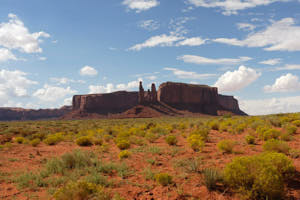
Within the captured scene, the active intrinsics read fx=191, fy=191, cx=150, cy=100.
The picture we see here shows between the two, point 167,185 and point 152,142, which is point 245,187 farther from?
point 152,142

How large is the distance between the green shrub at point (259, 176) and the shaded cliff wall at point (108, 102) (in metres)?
120

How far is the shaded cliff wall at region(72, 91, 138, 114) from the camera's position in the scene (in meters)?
128

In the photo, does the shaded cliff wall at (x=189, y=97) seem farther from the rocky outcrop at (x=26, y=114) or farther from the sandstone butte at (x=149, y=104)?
the rocky outcrop at (x=26, y=114)

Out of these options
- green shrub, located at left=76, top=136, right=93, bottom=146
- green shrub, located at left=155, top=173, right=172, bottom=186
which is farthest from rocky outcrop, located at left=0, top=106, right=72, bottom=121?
green shrub, located at left=155, top=173, right=172, bottom=186

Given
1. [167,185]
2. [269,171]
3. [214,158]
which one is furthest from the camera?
[214,158]

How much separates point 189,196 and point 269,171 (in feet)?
6.75

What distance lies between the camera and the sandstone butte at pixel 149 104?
94.4 meters

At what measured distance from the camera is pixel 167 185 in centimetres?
559

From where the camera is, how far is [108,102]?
442ft

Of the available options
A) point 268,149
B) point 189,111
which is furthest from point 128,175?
point 189,111

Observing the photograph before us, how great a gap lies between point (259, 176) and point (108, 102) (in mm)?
134030

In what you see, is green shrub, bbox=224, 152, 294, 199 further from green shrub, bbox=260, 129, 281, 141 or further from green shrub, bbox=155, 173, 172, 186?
green shrub, bbox=260, 129, 281, 141

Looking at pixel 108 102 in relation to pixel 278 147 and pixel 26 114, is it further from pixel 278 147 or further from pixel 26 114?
pixel 278 147

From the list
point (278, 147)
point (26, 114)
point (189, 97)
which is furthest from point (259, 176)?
point (26, 114)
